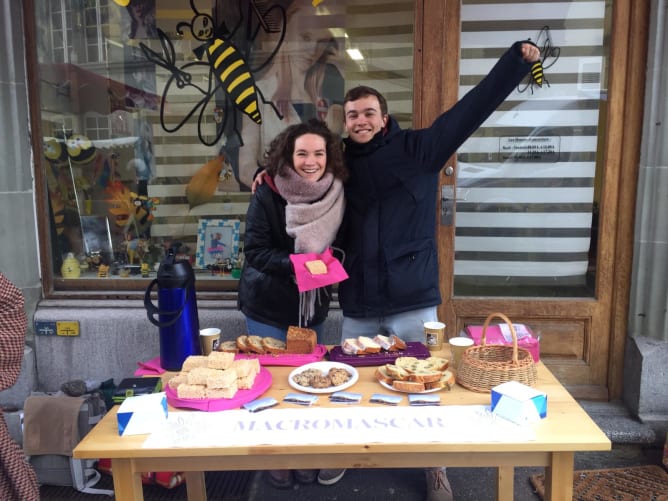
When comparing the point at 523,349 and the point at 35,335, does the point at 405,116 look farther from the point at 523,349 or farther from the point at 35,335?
the point at 35,335

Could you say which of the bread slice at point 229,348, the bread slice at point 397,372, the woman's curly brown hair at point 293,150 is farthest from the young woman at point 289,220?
the bread slice at point 397,372

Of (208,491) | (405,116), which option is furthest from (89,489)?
(405,116)

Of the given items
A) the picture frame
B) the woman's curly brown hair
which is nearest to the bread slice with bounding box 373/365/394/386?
the woman's curly brown hair

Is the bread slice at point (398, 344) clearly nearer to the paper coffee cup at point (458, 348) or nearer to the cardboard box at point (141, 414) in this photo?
the paper coffee cup at point (458, 348)

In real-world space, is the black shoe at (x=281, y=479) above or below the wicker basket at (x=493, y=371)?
below

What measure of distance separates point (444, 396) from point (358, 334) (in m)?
0.87

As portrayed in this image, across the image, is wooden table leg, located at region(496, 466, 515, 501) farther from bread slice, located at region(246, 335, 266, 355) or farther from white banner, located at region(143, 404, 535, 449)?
bread slice, located at region(246, 335, 266, 355)

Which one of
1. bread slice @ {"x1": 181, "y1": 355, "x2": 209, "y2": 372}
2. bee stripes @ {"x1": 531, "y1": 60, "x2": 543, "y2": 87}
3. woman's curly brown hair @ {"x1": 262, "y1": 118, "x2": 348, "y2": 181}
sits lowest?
bread slice @ {"x1": 181, "y1": 355, "x2": 209, "y2": 372}

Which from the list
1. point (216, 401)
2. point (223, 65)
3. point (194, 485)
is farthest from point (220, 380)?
point (223, 65)

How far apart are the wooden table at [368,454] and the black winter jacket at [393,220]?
98cm

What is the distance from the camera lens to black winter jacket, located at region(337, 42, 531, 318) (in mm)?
2629

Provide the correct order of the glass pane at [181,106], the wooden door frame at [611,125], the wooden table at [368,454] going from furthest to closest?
1. the glass pane at [181,106]
2. the wooden door frame at [611,125]
3. the wooden table at [368,454]

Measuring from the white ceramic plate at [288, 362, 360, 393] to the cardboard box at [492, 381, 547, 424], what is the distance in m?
0.55

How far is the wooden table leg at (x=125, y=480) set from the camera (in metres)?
1.79
